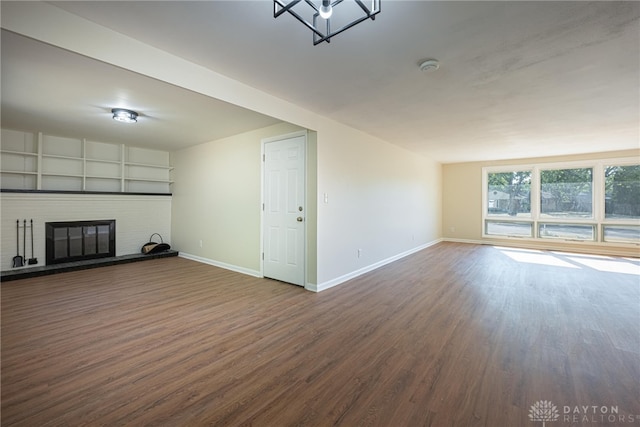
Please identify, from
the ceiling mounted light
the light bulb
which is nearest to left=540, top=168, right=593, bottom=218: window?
the light bulb

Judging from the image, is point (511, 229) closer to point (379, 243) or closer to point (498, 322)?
point (379, 243)

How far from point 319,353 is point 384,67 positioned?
2565 millimetres

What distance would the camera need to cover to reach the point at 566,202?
671 centimetres

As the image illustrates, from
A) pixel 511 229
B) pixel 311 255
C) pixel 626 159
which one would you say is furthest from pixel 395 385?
pixel 626 159

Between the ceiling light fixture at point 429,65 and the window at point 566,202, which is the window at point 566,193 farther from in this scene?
the ceiling light fixture at point 429,65

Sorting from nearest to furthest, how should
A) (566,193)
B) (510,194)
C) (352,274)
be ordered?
(352,274) → (566,193) → (510,194)

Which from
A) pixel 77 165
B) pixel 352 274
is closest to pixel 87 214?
pixel 77 165

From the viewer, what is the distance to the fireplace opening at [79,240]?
192 inches

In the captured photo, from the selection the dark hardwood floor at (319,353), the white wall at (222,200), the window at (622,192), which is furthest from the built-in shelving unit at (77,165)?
the window at (622,192)

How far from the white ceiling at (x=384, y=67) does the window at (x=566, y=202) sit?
2.45m

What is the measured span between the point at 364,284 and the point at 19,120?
575 centimetres

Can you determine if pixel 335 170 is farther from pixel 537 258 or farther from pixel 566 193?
pixel 566 193

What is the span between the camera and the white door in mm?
3902

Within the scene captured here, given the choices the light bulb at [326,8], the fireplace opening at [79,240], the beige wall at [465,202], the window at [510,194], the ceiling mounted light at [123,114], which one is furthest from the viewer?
the beige wall at [465,202]
